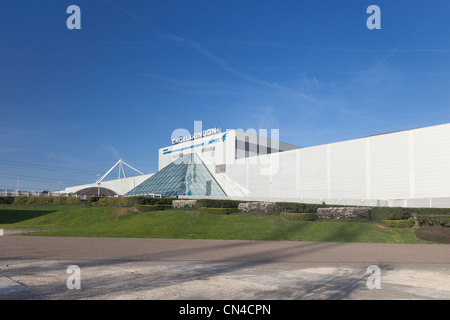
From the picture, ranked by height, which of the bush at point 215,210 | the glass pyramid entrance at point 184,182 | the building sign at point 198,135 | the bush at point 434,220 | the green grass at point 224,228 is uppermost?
the building sign at point 198,135

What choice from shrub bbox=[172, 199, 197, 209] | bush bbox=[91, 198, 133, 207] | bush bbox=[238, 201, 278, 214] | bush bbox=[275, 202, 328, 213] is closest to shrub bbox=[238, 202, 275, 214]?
bush bbox=[238, 201, 278, 214]

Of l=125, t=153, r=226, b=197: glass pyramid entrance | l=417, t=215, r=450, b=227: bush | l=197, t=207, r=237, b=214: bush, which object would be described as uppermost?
l=125, t=153, r=226, b=197: glass pyramid entrance

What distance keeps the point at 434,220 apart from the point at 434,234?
12.2 feet

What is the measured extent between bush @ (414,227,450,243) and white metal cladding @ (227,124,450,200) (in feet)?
65.7

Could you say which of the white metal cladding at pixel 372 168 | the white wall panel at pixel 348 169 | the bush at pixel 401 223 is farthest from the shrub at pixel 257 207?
the white wall panel at pixel 348 169

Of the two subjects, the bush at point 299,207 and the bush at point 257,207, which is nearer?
the bush at point 299,207

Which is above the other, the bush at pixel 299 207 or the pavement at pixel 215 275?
the bush at pixel 299 207

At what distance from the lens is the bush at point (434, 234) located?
2225 cm

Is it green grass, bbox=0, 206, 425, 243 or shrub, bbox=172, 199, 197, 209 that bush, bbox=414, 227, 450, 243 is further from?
shrub, bbox=172, 199, 197, 209

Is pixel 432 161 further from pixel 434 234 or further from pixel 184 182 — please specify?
pixel 184 182

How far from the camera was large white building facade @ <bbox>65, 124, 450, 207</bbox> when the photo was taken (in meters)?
41.6

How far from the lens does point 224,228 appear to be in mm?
25438

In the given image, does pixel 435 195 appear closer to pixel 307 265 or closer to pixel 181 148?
pixel 307 265

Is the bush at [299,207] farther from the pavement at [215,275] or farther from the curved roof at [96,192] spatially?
the curved roof at [96,192]
